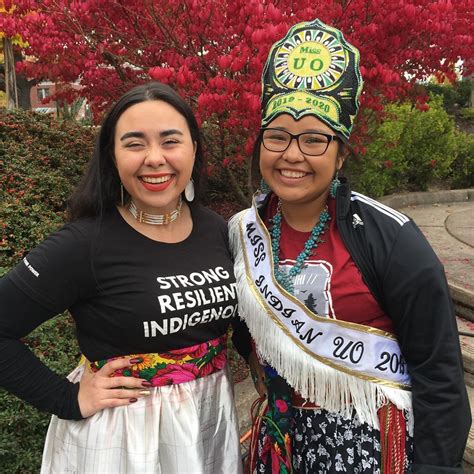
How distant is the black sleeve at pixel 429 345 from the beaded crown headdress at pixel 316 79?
43 centimetres

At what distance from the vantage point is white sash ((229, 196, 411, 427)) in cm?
160

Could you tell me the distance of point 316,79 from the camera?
5.40ft

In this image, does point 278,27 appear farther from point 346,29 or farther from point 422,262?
point 422,262

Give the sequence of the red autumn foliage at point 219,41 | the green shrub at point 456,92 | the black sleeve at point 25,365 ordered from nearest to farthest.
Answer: the black sleeve at point 25,365, the red autumn foliage at point 219,41, the green shrub at point 456,92

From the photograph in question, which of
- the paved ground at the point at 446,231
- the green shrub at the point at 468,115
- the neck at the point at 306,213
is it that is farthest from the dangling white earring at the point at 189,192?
the green shrub at the point at 468,115

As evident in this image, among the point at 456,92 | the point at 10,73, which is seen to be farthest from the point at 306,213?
the point at 456,92

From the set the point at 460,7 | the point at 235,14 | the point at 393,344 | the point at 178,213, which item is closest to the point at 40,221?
the point at 235,14

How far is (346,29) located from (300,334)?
10.2ft

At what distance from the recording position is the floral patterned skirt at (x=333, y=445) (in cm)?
166

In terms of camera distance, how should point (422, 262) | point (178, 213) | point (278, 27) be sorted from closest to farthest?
point (422, 262)
point (178, 213)
point (278, 27)

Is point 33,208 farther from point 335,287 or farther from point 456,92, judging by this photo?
point 456,92

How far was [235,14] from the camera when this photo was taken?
12.2 ft

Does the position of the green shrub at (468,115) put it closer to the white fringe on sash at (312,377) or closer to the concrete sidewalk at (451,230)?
the concrete sidewalk at (451,230)

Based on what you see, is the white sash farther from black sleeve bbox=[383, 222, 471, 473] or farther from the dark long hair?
the dark long hair
